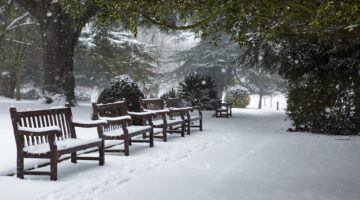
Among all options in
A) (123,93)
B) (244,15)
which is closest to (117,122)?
(244,15)

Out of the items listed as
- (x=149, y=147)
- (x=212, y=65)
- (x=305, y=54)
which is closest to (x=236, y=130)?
(x=305, y=54)

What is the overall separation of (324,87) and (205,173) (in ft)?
23.4

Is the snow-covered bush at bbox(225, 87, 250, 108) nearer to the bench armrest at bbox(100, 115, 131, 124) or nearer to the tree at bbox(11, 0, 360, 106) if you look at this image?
the bench armrest at bbox(100, 115, 131, 124)

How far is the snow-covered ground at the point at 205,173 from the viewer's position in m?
5.74

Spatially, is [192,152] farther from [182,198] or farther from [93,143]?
[182,198]

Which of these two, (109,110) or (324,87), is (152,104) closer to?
(109,110)

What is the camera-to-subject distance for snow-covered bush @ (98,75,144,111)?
12.5m

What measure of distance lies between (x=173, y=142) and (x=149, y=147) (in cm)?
106

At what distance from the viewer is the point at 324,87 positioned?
12875 millimetres

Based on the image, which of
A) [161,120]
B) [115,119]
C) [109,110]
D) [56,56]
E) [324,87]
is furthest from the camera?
[56,56]

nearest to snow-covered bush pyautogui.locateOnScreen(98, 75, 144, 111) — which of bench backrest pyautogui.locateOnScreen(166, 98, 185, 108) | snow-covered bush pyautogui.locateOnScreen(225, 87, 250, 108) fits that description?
bench backrest pyautogui.locateOnScreen(166, 98, 185, 108)

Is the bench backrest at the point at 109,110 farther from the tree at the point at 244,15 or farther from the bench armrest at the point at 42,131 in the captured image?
the bench armrest at the point at 42,131

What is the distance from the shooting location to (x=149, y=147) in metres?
9.76

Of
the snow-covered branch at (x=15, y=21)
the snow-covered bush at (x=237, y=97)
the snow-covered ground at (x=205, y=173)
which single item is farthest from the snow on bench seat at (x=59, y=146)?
the snow-covered bush at (x=237, y=97)
